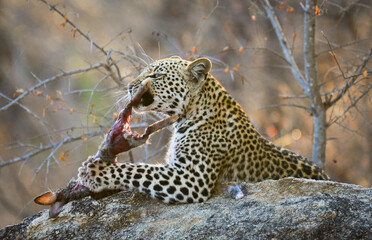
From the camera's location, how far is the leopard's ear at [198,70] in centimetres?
669

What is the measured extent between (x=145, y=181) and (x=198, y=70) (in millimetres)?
1727

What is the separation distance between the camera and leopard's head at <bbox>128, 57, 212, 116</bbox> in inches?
262

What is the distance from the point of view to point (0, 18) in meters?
21.0

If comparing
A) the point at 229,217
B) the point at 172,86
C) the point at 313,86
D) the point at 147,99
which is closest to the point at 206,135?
the point at 172,86

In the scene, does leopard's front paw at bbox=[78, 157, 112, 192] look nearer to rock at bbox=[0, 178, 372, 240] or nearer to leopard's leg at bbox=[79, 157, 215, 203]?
leopard's leg at bbox=[79, 157, 215, 203]

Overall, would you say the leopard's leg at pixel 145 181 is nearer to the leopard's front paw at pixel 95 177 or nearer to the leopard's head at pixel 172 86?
the leopard's front paw at pixel 95 177

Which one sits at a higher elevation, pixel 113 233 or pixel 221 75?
pixel 221 75

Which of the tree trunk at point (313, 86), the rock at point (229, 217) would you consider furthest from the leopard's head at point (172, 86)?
the tree trunk at point (313, 86)

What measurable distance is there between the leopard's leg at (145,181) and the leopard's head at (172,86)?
932 millimetres

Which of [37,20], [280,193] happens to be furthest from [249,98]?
[280,193]

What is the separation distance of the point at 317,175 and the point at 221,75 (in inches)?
377

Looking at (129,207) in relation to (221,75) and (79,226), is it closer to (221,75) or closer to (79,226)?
(79,226)

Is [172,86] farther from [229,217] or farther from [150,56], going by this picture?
[150,56]

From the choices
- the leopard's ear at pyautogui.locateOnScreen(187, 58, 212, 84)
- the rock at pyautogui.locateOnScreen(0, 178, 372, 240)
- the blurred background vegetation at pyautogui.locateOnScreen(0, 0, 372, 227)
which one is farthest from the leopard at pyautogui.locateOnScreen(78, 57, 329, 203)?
the blurred background vegetation at pyautogui.locateOnScreen(0, 0, 372, 227)
